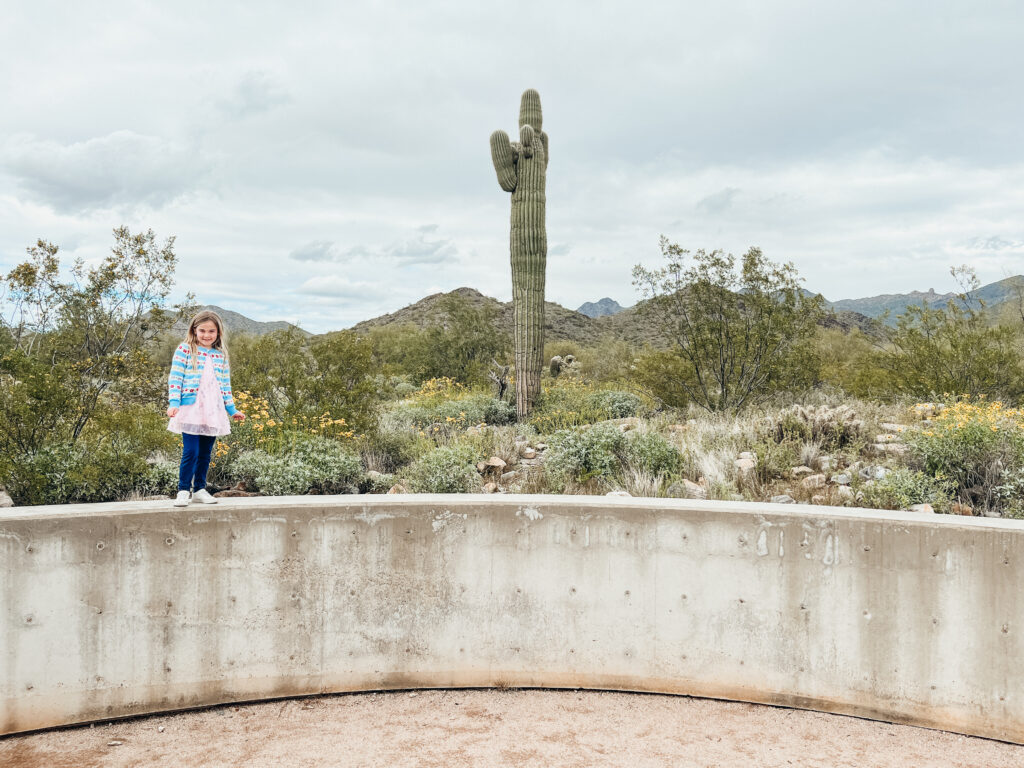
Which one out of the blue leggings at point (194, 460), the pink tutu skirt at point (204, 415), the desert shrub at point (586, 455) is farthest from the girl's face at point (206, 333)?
the desert shrub at point (586, 455)

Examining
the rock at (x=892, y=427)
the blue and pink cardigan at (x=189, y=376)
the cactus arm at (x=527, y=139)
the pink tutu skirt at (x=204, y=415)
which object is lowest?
the rock at (x=892, y=427)

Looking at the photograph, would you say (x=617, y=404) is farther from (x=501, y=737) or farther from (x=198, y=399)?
(x=501, y=737)

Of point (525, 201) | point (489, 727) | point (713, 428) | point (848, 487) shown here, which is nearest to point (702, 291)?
point (525, 201)

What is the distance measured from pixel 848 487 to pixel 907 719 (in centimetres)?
260

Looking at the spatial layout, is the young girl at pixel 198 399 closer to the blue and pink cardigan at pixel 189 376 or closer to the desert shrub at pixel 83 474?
the blue and pink cardigan at pixel 189 376

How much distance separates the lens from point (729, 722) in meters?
3.88

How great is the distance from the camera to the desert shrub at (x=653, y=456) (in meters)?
6.70

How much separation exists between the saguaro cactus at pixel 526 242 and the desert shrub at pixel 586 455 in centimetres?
526

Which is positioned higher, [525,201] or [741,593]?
[525,201]

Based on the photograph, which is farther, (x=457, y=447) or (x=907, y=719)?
(x=457, y=447)

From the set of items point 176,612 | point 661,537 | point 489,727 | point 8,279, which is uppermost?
point 8,279

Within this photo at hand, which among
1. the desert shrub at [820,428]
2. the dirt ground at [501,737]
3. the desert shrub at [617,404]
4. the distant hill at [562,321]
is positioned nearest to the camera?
the dirt ground at [501,737]

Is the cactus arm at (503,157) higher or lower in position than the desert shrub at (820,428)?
higher

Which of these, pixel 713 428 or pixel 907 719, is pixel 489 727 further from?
pixel 713 428
